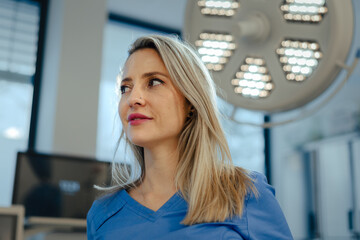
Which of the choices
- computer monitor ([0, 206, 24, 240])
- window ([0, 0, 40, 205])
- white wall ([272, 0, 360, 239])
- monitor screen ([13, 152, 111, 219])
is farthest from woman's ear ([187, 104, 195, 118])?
white wall ([272, 0, 360, 239])

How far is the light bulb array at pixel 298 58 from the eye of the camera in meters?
0.88

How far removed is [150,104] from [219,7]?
0.28m

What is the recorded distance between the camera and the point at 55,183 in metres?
2.26

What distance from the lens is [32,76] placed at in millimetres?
3391

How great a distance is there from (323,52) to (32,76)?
9.56ft

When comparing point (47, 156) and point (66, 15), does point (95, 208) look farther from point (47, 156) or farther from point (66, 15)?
point (66, 15)

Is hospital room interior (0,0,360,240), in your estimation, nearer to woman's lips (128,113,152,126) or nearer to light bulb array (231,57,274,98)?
light bulb array (231,57,274,98)

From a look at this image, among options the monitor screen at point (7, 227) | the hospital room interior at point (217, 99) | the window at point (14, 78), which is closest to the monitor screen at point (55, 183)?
the hospital room interior at point (217, 99)

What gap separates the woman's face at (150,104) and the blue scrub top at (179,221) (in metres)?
0.17

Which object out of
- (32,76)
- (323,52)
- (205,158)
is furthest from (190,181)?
(32,76)

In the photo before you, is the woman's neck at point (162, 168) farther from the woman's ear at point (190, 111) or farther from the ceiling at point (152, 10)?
the ceiling at point (152, 10)

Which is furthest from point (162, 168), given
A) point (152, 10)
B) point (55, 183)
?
point (152, 10)

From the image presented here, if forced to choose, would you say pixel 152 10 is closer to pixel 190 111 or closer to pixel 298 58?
pixel 190 111

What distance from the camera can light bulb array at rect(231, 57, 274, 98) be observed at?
0.96 metres
